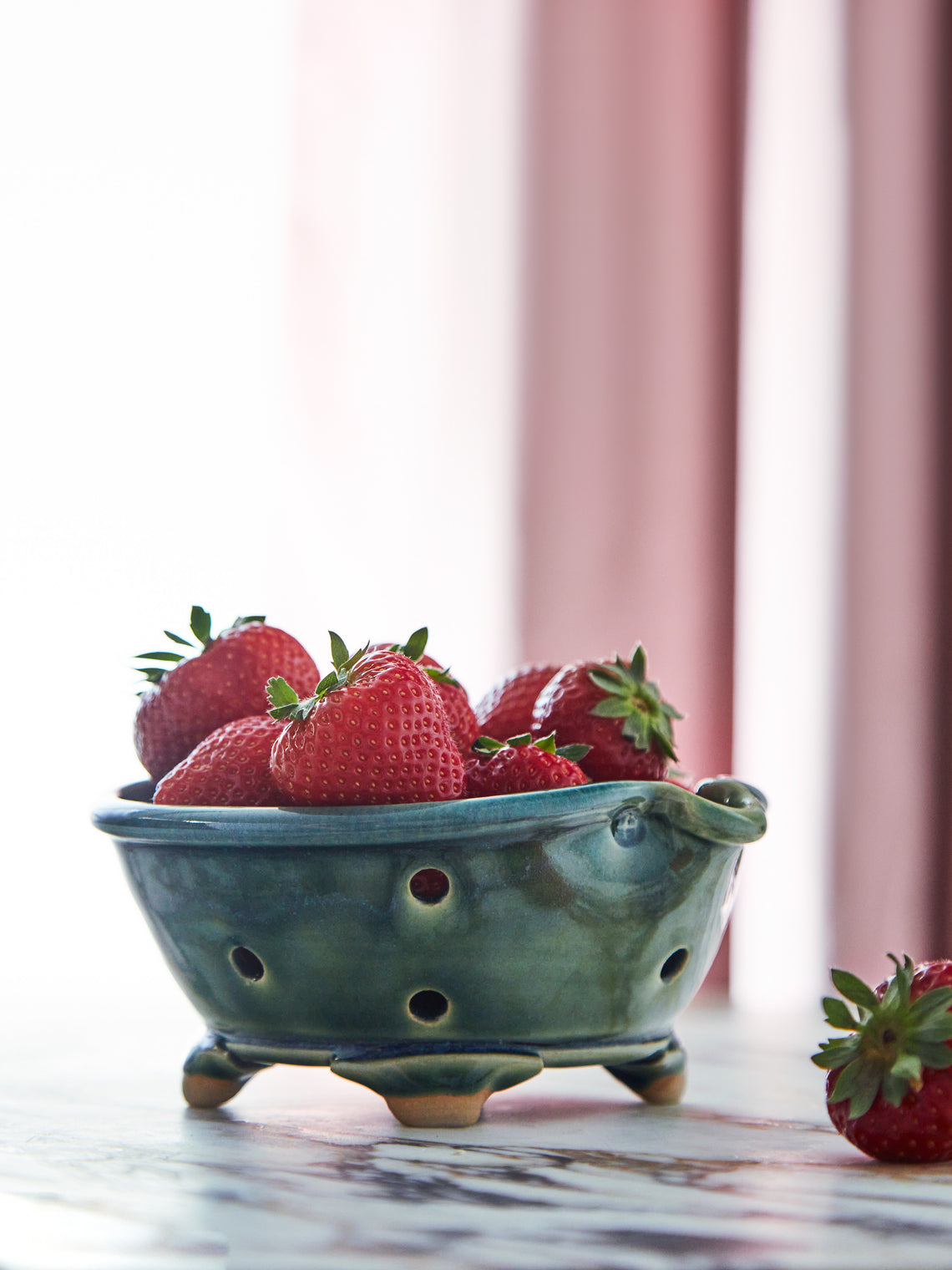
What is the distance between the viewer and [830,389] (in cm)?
128

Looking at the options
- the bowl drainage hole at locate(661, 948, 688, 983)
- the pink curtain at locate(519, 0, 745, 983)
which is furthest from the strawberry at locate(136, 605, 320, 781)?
the pink curtain at locate(519, 0, 745, 983)

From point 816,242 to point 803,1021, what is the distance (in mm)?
709

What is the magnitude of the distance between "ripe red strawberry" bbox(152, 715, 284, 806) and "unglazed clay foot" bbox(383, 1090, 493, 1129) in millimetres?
146

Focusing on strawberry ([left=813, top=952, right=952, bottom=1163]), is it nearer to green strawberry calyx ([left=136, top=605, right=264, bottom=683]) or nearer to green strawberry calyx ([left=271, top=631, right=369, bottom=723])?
green strawberry calyx ([left=271, top=631, right=369, bottom=723])

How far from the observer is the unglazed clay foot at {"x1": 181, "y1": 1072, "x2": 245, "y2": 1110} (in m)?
0.68

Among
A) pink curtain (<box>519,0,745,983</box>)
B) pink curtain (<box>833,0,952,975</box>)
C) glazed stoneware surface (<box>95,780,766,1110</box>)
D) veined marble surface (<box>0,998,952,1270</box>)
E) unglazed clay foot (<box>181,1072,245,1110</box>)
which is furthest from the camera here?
pink curtain (<box>519,0,745,983</box>)

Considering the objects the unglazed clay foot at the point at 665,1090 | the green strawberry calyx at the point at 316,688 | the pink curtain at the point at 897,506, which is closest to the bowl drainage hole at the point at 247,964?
the green strawberry calyx at the point at 316,688

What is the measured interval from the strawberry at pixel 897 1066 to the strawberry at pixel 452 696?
21 centimetres

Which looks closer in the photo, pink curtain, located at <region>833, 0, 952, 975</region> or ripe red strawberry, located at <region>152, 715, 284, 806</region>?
ripe red strawberry, located at <region>152, 715, 284, 806</region>

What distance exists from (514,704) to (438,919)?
0.56 feet

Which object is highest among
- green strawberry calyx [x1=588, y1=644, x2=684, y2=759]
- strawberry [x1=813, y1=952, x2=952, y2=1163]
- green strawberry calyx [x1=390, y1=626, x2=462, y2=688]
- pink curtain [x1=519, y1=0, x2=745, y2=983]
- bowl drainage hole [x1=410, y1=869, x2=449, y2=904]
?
pink curtain [x1=519, y1=0, x2=745, y2=983]

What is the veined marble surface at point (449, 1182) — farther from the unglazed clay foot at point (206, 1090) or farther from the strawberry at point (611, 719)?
the strawberry at point (611, 719)

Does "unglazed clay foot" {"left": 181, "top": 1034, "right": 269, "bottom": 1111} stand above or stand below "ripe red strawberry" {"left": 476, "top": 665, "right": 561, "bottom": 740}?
below

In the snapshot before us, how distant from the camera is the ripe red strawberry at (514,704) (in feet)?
2.39
